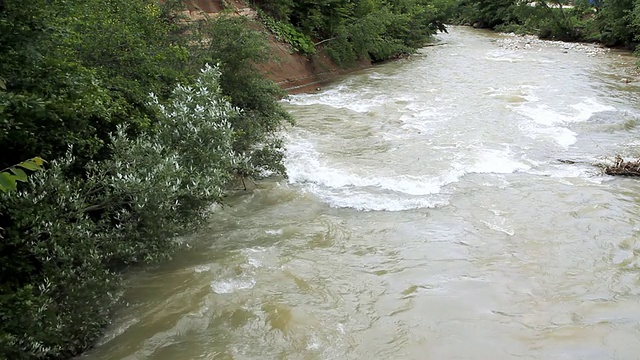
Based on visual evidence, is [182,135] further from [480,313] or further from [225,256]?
[480,313]

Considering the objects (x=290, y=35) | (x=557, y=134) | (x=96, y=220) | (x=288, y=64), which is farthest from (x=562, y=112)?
(x=96, y=220)

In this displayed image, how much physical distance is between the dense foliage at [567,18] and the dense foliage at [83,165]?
24.0 metres

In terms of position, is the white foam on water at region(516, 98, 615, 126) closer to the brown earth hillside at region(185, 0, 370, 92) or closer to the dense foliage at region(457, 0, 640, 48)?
the brown earth hillside at region(185, 0, 370, 92)

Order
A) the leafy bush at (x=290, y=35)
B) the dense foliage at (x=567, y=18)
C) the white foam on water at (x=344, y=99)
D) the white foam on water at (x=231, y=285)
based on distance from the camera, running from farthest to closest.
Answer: the dense foliage at (x=567, y=18) < the leafy bush at (x=290, y=35) < the white foam on water at (x=344, y=99) < the white foam on water at (x=231, y=285)

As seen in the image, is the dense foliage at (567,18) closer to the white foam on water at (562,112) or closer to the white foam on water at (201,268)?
the white foam on water at (562,112)

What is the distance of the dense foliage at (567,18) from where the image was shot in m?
31.9

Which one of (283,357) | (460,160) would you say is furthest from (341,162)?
(283,357)

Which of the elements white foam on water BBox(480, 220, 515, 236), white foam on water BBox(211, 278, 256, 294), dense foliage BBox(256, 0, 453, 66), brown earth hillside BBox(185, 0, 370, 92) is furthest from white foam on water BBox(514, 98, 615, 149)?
white foam on water BBox(211, 278, 256, 294)

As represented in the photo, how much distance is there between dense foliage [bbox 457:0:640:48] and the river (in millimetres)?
17291

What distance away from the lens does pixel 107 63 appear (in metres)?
7.76

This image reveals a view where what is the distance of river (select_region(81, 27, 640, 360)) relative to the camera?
5.70 metres

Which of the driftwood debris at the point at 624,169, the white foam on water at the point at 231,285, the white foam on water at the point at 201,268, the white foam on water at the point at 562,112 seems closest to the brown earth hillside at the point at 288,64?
the white foam on water at the point at 562,112

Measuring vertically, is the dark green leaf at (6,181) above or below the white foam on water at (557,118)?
above

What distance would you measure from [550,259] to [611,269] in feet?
A: 2.53
